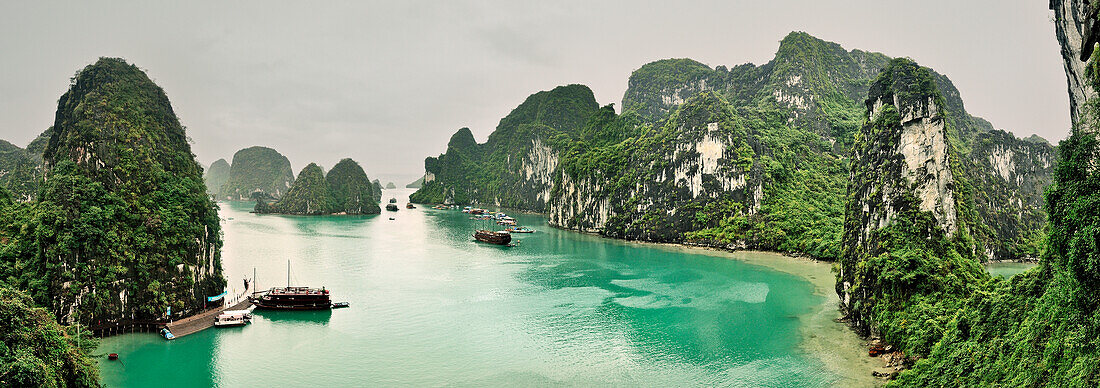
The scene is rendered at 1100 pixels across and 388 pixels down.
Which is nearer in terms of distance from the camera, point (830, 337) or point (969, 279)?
point (969, 279)

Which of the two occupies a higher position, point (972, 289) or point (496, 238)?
point (972, 289)

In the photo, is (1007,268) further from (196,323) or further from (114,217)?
(114,217)

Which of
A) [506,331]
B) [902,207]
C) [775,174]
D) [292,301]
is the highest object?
[775,174]

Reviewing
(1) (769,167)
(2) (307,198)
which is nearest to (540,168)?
(2) (307,198)

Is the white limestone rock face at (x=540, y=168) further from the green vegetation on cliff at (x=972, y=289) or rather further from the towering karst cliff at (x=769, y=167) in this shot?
the green vegetation on cliff at (x=972, y=289)

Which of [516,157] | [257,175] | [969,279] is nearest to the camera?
[969,279]

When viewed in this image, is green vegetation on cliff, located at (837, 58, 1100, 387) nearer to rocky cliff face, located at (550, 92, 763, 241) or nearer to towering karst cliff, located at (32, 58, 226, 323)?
towering karst cliff, located at (32, 58, 226, 323)

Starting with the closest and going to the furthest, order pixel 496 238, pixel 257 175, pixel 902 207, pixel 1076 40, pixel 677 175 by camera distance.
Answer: pixel 1076 40, pixel 902 207, pixel 496 238, pixel 677 175, pixel 257 175

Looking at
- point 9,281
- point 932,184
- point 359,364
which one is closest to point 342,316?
point 359,364
